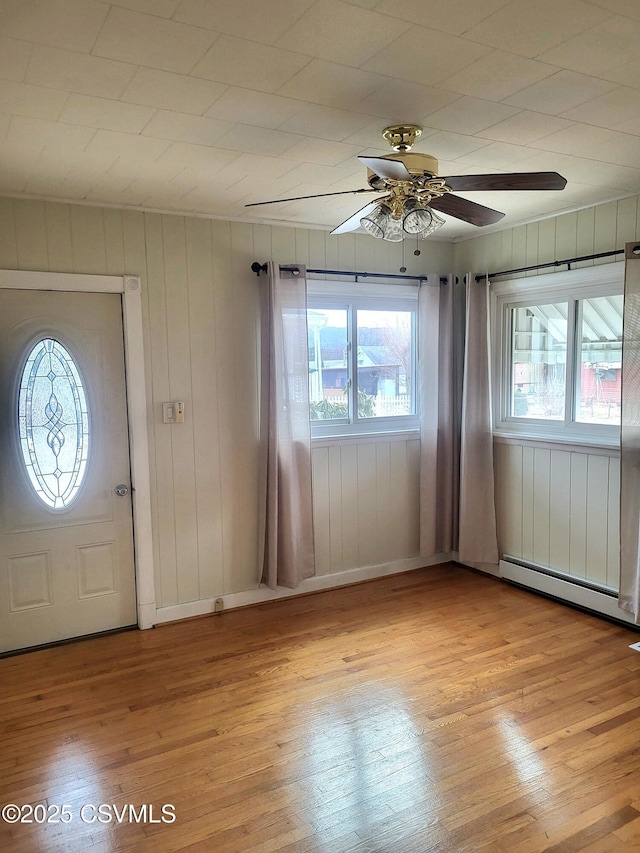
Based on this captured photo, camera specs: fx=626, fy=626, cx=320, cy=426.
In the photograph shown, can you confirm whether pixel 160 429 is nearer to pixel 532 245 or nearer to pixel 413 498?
pixel 413 498

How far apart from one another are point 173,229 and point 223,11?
2.25 metres

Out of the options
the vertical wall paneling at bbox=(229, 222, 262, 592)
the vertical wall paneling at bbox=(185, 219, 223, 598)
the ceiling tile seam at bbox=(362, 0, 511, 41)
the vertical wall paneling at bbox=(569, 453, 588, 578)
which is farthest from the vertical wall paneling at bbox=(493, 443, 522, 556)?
the ceiling tile seam at bbox=(362, 0, 511, 41)

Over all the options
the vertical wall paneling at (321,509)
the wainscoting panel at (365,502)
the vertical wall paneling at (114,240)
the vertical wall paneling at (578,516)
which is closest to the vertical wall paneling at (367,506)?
the wainscoting panel at (365,502)

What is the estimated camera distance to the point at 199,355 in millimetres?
3941

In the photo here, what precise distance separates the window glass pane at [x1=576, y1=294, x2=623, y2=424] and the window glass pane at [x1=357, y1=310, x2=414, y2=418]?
4.15 ft

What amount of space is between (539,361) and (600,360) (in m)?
0.50

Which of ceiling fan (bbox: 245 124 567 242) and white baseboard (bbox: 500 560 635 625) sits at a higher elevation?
ceiling fan (bbox: 245 124 567 242)

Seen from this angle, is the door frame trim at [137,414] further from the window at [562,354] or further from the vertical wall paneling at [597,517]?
the vertical wall paneling at [597,517]

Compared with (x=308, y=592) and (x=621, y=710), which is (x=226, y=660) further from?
(x=621, y=710)

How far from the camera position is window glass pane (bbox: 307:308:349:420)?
4.41m

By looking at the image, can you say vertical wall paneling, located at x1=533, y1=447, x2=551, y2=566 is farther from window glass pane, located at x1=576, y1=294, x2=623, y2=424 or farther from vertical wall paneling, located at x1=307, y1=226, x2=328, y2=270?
vertical wall paneling, located at x1=307, y1=226, x2=328, y2=270

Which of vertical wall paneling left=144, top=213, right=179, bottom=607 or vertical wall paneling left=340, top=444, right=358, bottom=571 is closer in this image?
vertical wall paneling left=144, top=213, right=179, bottom=607

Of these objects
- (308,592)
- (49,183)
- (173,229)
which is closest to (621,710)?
(308,592)

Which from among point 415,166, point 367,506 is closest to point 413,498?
point 367,506
